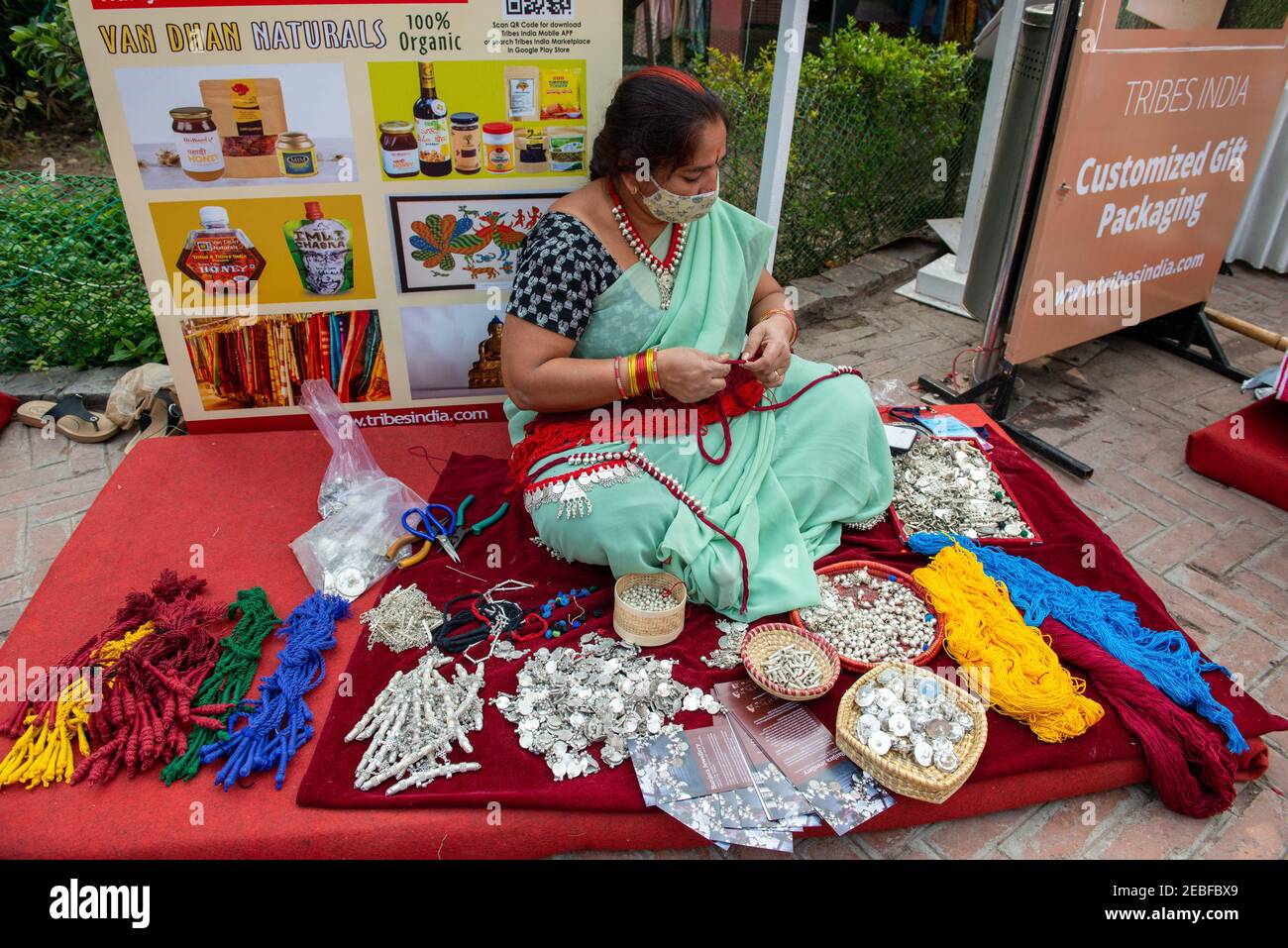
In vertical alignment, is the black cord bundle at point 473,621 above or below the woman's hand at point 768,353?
below

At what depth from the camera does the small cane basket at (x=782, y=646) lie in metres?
2.19

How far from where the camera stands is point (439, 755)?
2.06 m

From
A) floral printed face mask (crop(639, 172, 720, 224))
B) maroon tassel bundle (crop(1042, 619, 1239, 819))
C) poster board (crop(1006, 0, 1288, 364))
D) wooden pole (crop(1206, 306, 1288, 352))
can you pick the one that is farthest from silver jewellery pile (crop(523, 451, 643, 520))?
wooden pole (crop(1206, 306, 1288, 352))

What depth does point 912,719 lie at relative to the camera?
82.8 inches

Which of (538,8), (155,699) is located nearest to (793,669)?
(155,699)

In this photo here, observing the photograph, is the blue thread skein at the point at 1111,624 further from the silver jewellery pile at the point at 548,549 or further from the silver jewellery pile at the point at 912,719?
the silver jewellery pile at the point at 548,549

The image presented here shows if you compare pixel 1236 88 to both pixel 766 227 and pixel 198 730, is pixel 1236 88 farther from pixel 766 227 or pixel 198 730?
pixel 198 730

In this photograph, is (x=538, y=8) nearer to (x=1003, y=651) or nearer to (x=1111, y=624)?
(x=1003, y=651)

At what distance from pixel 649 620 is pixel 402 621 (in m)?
0.72

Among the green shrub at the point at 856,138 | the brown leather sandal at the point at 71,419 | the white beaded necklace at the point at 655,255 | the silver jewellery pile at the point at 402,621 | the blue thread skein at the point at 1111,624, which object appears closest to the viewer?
the blue thread skein at the point at 1111,624

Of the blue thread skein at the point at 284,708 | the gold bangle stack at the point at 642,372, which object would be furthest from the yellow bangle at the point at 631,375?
the blue thread skein at the point at 284,708

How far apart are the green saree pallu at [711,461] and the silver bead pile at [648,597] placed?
0.06 metres
